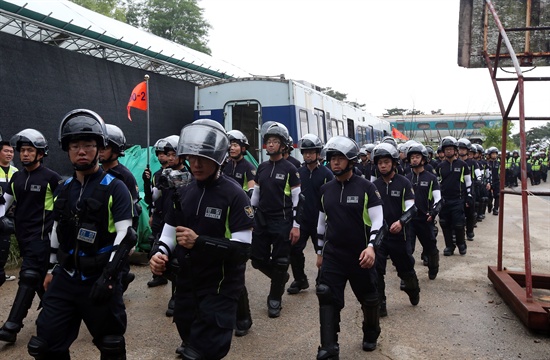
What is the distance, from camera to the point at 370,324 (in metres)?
4.85

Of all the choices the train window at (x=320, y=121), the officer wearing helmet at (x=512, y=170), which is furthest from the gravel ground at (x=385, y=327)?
the officer wearing helmet at (x=512, y=170)

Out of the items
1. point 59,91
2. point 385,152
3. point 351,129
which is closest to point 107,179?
point 385,152

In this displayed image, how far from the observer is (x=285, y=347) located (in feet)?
16.3

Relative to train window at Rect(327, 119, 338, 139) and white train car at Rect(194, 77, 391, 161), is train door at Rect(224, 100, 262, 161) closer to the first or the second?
white train car at Rect(194, 77, 391, 161)

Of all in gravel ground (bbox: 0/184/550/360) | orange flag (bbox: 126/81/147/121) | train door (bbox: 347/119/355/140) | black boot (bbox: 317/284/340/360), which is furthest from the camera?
train door (bbox: 347/119/355/140)

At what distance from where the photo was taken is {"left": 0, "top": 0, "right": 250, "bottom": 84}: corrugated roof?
10375 millimetres

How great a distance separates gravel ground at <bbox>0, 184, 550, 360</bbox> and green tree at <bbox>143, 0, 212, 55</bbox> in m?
36.6

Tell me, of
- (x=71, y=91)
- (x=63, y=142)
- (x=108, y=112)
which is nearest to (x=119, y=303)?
(x=63, y=142)

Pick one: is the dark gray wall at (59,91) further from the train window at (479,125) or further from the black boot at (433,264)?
the train window at (479,125)

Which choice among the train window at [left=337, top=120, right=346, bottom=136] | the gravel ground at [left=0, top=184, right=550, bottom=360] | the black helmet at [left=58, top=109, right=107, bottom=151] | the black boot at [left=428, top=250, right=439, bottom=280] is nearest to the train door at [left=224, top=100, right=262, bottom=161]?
the train window at [left=337, top=120, right=346, bottom=136]

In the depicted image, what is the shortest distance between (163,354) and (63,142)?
2358 mm

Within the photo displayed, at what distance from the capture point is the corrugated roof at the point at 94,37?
34.0ft

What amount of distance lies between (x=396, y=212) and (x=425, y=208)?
1868 millimetres

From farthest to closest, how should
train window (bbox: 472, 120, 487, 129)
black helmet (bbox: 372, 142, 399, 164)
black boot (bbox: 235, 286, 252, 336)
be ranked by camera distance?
train window (bbox: 472, 120, 487, 129) → black helmet (bbox: 372, 142, 399, 164) → black boot (bbox: 235, 286, 252, 336)
